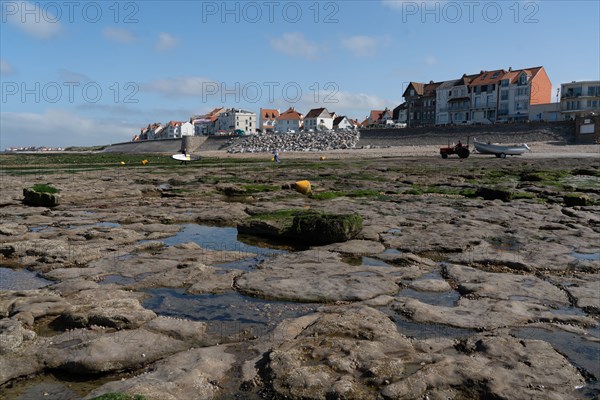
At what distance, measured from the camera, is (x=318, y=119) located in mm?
144000

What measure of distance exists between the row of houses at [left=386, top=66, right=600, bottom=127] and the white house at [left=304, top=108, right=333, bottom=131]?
3547cm

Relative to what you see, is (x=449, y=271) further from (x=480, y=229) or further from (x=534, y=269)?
(x=480, y=229)

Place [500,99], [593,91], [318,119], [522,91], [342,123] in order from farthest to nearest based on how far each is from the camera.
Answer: [318,119], [342,123], [500,99], [522,91], [593,91]

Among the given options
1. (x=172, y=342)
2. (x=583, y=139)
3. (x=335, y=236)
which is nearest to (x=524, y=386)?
(x=172, y=342)

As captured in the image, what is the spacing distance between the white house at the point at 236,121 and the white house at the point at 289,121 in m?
13.1

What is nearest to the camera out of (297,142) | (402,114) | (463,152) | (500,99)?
(463,152)

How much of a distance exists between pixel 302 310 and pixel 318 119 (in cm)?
14051

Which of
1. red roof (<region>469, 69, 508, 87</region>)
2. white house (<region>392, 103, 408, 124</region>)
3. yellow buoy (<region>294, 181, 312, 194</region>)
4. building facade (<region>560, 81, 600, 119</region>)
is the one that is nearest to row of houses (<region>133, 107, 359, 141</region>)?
white house (<region>392, 103, 408, 124</region>)

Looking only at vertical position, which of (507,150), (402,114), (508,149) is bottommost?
(507,150)

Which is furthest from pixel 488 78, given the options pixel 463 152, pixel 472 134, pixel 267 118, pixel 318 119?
pixel 267 118

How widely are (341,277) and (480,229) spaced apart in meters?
5.30

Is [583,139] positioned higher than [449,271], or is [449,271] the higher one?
[583,139]

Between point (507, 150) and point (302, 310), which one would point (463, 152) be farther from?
point (302, 310)

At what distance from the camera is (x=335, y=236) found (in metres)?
9.88
